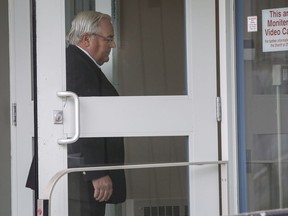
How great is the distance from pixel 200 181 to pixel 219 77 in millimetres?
538

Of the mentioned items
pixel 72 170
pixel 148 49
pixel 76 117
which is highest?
pixel 148 49

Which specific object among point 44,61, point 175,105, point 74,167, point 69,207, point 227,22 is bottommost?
point 69,207

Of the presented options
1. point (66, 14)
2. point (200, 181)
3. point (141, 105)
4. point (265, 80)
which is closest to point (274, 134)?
point (265, 80)

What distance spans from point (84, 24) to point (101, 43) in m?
0.13

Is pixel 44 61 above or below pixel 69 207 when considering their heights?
above

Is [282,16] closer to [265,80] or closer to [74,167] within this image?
[265,80]

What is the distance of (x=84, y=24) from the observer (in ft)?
9.19

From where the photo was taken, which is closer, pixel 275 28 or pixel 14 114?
pixel 275 28

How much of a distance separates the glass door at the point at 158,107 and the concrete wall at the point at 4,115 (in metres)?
1.16

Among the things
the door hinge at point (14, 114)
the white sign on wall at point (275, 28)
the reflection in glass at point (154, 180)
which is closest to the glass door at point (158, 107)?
the reflection in glass at point (154, 180)

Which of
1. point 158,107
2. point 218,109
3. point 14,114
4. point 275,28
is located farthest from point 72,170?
point 275,28

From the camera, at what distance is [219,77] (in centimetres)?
289

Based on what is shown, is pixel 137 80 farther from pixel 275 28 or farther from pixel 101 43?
pixel 275 28

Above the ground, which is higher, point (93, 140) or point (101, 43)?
point (101, 43)
